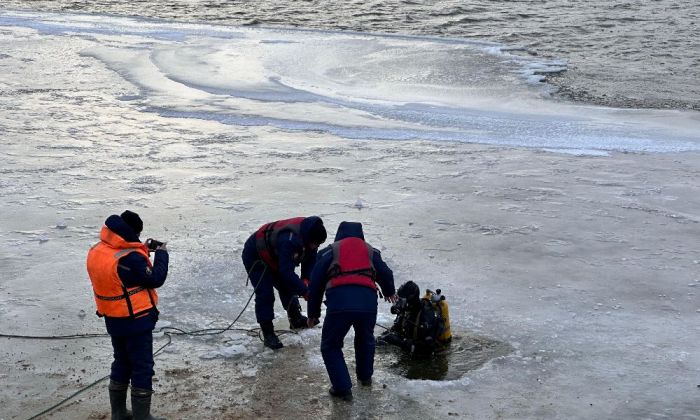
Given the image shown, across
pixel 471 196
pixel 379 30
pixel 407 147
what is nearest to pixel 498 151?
pixel 407 147

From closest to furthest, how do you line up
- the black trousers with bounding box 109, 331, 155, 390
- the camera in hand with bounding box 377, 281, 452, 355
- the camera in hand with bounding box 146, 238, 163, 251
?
the black trousers with bounding box 109, 331, 155, 390 < the camera in hand with bounding box 146, 238, 163, 251 < the camera in hand with bounding box 377, 281, 452, 355

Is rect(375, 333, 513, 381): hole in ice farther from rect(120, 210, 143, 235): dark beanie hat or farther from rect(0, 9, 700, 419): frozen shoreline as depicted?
rect(120, 210, 143, 235): dark beanie hat

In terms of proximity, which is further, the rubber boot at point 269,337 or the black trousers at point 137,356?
the rubber boot at point 269,337

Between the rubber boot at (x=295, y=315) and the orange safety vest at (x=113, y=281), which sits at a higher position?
the orange safety vest at (x=113, y=281)

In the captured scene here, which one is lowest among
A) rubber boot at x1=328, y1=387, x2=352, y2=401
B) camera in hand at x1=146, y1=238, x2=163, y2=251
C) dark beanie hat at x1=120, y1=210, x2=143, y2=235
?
rubber boot at x1=328, y1=387, x2=352, y2=401

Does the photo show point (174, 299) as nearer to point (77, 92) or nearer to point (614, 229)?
point (614, 229)

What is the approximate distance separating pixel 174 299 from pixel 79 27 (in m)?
18.2

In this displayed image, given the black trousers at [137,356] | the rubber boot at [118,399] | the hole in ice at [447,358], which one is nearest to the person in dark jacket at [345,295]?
the hole in ice at [447,358]

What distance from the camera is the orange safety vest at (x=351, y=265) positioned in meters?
6.66

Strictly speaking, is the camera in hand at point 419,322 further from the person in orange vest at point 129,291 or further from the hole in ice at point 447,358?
the person in orange vest at point 129,291

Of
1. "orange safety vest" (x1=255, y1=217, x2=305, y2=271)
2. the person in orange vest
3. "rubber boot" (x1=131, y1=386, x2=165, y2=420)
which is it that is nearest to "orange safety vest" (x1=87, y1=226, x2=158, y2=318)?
the person in orange vest

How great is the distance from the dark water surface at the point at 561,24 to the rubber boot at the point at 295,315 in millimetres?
12107

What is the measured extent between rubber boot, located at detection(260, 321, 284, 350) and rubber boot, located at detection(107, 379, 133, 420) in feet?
5.08

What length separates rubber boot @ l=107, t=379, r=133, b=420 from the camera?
629 centimetres
